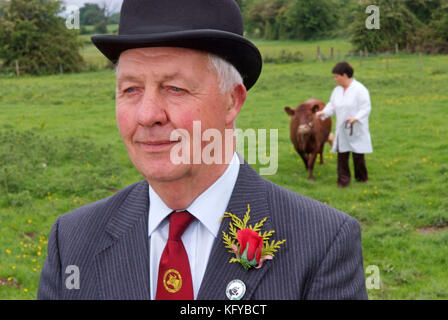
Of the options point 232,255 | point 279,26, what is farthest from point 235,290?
point 279,26

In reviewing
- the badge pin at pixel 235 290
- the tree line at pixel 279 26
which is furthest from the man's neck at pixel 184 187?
the tree line at pixel 279 26

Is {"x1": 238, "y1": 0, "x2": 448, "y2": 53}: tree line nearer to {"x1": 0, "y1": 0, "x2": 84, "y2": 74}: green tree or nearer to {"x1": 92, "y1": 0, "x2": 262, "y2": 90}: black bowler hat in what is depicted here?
{"x1": 92, "y1": 0, "x2": 262, "y2": 90}: black bowler hat

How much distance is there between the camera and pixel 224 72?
2035 millimetres

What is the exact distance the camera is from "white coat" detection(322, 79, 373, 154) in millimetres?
10031

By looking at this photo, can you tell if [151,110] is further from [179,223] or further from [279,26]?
[279,26]

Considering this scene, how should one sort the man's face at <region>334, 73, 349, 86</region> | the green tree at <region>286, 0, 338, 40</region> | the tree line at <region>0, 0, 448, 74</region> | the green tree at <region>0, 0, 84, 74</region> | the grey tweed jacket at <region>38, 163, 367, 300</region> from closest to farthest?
the grey tweed jacket at <region>38, 163, 367, 300</region>, the tree line at <region>0, 0, 448, 74</region>, the man's face at <region>334, 73, 349, 86</region>, the green tree at <region>286, 0, 338, 40</region>, the green tree at <region>0, 0, 84, 74</region>

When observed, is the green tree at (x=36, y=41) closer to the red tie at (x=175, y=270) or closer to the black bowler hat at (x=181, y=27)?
the black bowler hat at (x=181, y=27)

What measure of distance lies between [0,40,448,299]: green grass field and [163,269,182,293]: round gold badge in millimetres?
4698

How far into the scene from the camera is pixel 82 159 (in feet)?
42.4

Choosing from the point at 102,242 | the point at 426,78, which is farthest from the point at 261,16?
the point at 102,242

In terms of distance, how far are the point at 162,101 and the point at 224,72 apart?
0.96ft

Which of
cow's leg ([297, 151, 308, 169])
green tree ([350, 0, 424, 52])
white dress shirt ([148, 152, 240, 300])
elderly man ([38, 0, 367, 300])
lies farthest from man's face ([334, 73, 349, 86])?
white dress shirt ([148, 152, 240, 300])

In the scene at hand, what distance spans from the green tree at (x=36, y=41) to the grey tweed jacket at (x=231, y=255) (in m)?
34.7

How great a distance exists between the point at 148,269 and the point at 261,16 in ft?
56.7
